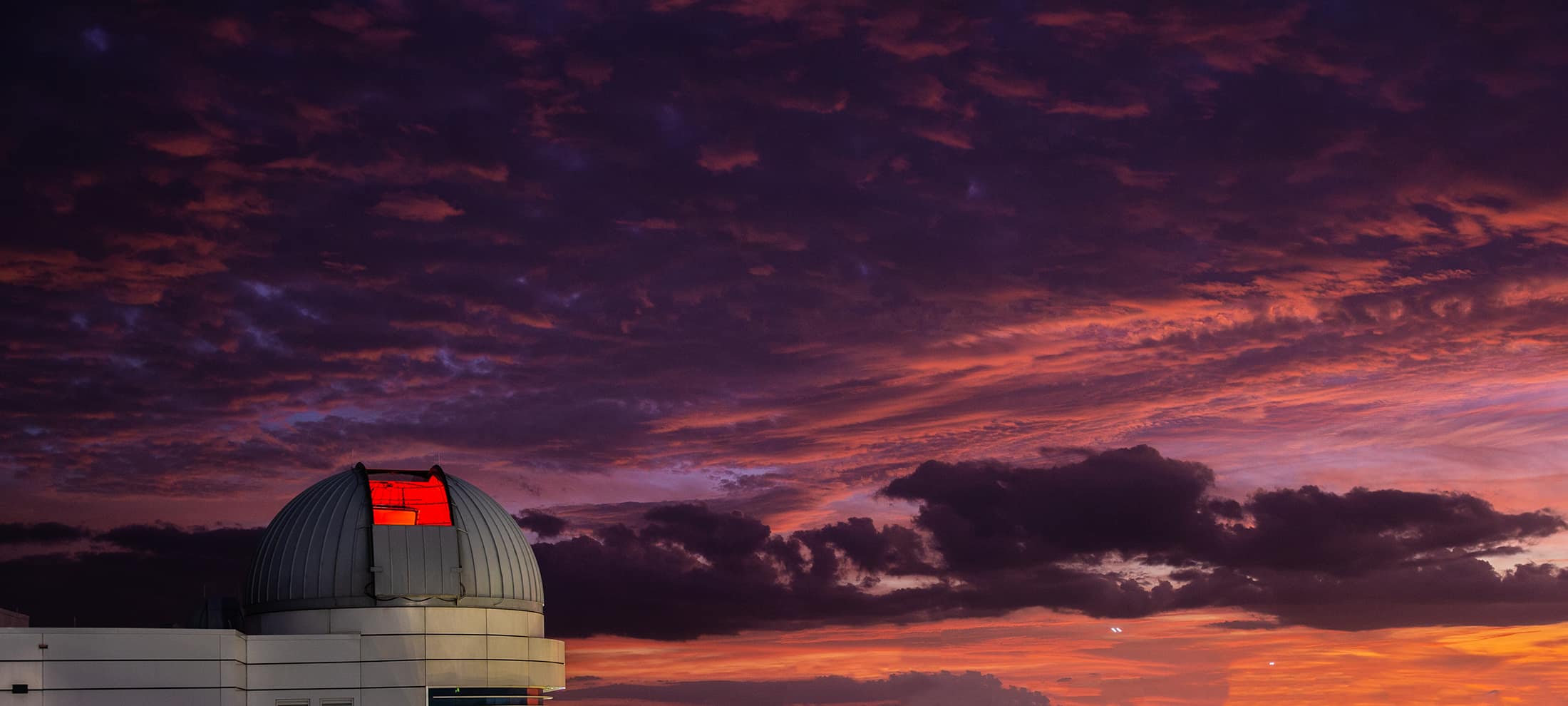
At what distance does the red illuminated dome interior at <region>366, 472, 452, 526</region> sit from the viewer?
49125mm

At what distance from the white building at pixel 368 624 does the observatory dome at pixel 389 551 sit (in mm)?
42

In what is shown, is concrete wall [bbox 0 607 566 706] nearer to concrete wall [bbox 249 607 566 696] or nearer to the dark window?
concrete wall [bbox 249 607 566 696]

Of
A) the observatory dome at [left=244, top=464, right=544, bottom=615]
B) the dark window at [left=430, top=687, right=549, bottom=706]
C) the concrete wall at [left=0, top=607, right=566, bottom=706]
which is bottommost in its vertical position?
the dark window at [left=430, top=687, right=549, bottom=706]

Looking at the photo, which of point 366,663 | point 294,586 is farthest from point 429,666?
point 294,586

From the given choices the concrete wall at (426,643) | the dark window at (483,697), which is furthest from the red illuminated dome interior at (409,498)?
the dark window at (483,697)

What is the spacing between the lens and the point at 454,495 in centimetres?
4934

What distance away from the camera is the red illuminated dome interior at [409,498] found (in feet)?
161

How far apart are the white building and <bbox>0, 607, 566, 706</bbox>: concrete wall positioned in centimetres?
4

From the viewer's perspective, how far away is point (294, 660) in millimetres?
45594

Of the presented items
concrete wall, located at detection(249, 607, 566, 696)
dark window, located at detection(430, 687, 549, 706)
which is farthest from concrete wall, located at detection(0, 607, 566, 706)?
dark window, located at detection(430, 687, 549, 706)

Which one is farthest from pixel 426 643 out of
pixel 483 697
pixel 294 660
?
pixel 294 660

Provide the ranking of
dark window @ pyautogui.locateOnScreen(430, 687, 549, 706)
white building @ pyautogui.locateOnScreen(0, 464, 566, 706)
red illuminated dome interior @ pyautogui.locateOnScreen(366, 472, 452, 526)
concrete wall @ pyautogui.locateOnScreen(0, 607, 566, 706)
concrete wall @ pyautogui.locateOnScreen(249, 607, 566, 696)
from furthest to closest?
red illuminated dome interior @ pyautogui.locateOnScreen(366, 472, 452, 526) < dark window @ pyautogui.locateOnScreen(430, 687, 549, 706) < concrete wall @ pyautogui.locateOnScreen(249, 607, 566, 696) < white building @ pyautogui.locateOnScreen(0, 464, 566, 706) < concrete wall @ pyautogui.locateOnScreen(0, 607, 566, 706)

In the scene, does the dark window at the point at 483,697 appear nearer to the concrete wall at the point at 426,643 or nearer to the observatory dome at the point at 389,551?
the concrete wall at the point at 426,643

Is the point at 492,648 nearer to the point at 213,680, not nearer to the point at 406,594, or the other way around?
the point at 406,594
